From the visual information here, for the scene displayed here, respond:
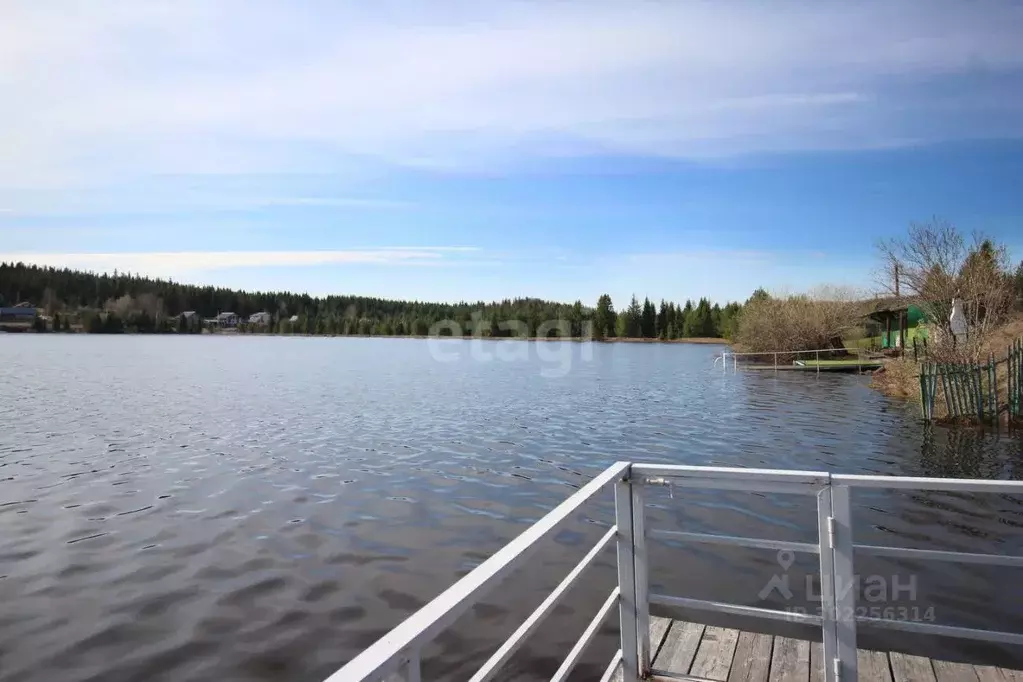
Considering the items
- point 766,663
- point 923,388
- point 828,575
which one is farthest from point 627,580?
point 923,388

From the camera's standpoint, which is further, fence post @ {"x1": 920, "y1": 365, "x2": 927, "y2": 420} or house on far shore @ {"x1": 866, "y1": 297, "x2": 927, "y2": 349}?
house on far shore @ {"x1": 866, "y1": 297, "x2": 927, "y2": 349}

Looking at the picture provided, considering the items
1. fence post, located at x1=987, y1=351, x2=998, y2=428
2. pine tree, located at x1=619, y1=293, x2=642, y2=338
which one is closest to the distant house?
pine tree, located at x1=619, y1=293, x2=642, y2=338

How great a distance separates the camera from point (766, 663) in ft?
12.2

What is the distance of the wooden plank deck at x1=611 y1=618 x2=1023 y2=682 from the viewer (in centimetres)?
355

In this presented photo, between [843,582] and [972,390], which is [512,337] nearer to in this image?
[972,390]

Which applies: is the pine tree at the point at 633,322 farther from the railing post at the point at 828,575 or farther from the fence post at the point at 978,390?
the railing post at the point at 828,575

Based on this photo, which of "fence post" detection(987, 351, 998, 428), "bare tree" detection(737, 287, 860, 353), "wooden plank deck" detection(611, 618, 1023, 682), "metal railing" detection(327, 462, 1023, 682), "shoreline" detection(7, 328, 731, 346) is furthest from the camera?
"shoreline" detection(7, 328, 731, 346)

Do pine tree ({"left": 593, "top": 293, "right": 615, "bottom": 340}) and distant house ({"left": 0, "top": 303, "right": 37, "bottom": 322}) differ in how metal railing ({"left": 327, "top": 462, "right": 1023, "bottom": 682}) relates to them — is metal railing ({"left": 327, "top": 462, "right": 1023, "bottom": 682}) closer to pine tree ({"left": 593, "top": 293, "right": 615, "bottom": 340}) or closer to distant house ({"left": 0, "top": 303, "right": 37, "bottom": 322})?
pine tree ({"left": 593, "top": 293, "right": 615, "bottom": 340})

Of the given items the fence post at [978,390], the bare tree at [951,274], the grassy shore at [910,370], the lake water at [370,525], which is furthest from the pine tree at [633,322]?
the fence post at [978,390]

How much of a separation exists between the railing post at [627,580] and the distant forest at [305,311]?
99.3 m

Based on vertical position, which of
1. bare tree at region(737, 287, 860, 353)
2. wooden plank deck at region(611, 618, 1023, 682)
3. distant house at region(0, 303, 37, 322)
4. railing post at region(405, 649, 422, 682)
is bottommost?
wooden plank deck at region(611, 618, 1023, 682)

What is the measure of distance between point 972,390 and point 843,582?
1573 centimetres

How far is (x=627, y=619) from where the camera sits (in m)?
3.23

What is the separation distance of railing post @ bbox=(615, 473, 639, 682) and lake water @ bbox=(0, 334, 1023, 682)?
6.69 feet
